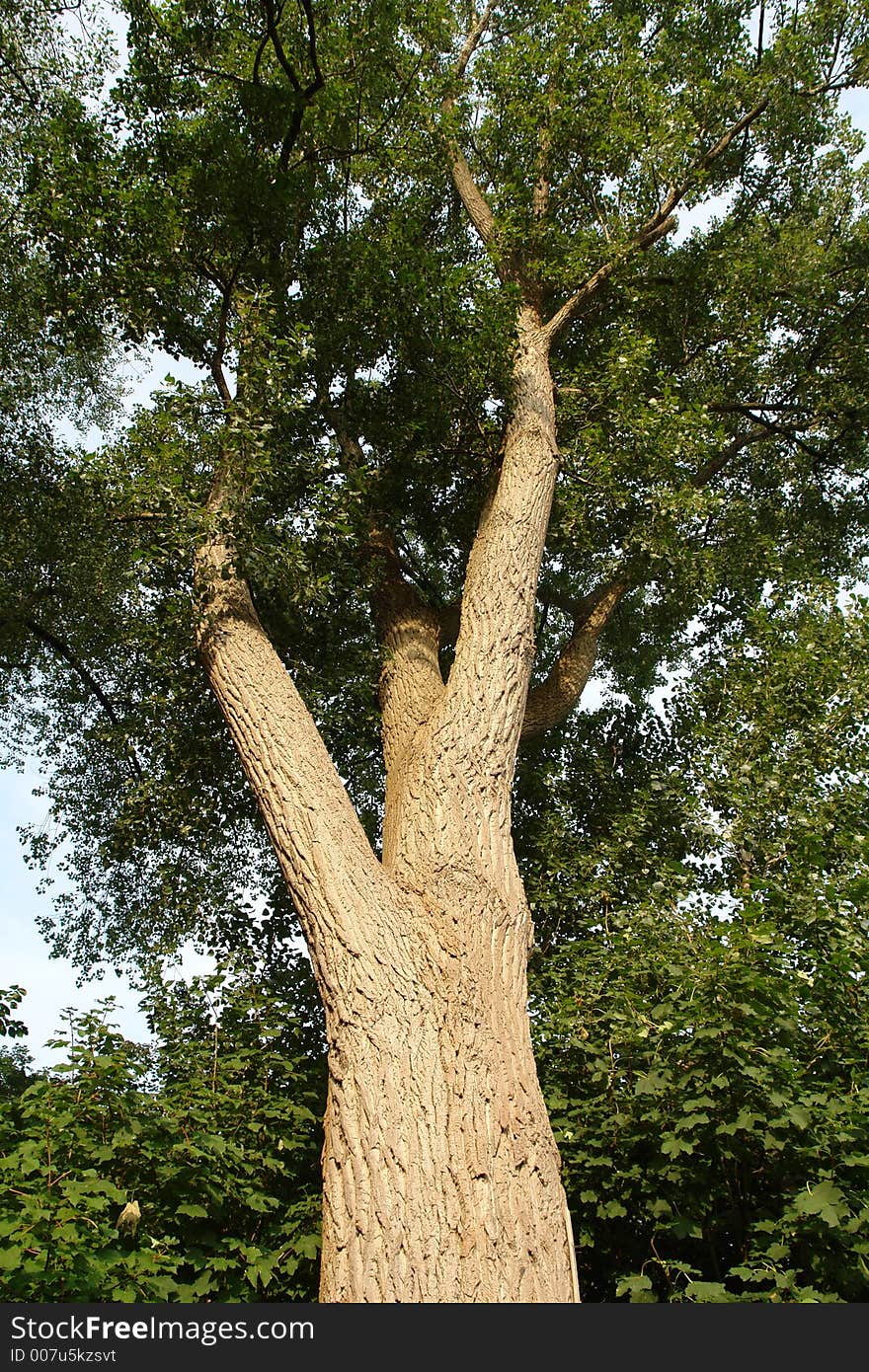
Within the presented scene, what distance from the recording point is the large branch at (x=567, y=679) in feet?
26.1

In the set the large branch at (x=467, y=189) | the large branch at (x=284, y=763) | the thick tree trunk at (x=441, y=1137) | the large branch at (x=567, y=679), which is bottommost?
the thick tree trunk at (x=441, y=1137)

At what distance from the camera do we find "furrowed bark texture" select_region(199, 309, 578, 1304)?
12.0 ft

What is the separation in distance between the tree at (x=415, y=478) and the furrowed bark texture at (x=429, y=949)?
2 centimetres

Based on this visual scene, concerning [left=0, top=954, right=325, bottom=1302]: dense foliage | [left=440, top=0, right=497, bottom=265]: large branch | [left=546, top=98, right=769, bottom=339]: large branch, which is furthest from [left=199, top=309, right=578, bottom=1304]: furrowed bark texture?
[left=440, top=0, right=497, bottom=265]: large branch

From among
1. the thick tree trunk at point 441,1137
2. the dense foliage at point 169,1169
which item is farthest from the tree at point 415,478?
the dense foliage at point 169,1169

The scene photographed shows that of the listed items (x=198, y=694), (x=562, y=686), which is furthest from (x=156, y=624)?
(x=562, y=686)

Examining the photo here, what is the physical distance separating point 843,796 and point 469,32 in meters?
10.8

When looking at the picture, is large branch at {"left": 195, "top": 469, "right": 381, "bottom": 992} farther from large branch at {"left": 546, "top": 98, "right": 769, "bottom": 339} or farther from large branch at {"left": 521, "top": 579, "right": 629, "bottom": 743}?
large branch at {"left": 546, "top": 98, "right": 769, "bottom": 339}

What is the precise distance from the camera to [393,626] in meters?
7.68

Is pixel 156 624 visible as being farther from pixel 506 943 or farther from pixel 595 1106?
pixel 595 1106

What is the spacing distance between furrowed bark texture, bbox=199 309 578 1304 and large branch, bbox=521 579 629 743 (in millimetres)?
1221

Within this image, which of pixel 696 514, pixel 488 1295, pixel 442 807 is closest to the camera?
pixel 488 1295

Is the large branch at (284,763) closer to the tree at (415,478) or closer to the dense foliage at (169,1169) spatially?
the tree at (415,478)

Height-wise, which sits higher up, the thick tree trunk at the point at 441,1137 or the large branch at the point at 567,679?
the large branch at the point at 567,679
